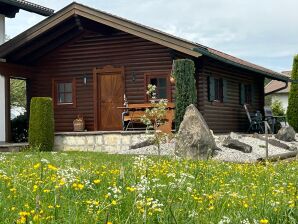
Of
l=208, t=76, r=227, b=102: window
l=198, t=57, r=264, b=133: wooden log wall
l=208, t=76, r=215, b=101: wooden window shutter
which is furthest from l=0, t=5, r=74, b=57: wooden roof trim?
l=208, t=76, r=227, b=102: window

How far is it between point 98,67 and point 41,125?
166 inches

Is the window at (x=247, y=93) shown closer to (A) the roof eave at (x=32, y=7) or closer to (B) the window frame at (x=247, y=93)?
(B) the window frame at (x=247, y=93)

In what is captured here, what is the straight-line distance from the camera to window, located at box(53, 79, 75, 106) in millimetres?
20641

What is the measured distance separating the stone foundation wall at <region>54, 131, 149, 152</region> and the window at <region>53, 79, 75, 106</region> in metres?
2.75

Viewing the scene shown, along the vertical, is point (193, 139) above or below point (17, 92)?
below

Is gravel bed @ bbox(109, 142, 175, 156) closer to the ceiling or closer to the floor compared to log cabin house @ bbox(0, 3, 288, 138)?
→ closer to the floor

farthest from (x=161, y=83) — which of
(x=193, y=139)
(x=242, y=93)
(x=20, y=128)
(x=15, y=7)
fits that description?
(x=15, y=7)

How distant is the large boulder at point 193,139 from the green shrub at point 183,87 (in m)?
2.71

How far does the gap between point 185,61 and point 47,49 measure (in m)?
Result: 7.08

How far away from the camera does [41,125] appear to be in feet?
55.0

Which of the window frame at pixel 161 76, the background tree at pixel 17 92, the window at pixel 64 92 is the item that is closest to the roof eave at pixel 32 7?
the window at pixel 64 92

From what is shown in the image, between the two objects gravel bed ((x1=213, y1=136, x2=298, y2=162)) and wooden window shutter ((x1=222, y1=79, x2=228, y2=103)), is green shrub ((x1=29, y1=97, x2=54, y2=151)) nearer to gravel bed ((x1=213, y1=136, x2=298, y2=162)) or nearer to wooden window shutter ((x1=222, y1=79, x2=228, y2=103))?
gravel bed ((x1=213, y1=136, x2=298, y2=162))

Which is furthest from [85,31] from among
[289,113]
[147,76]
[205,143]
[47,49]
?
[289,113]

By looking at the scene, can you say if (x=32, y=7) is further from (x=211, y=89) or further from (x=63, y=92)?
(x=211, y=89)
